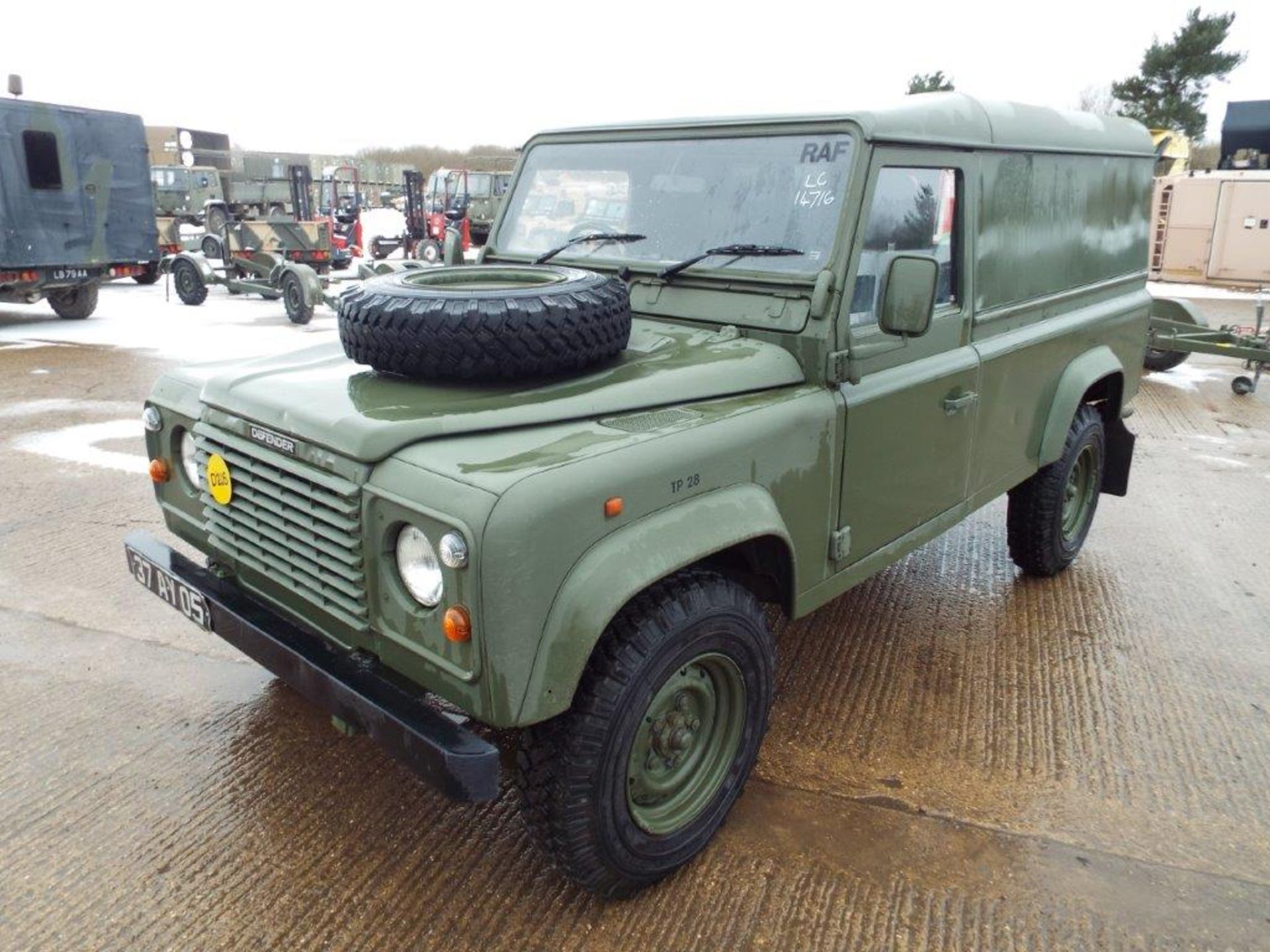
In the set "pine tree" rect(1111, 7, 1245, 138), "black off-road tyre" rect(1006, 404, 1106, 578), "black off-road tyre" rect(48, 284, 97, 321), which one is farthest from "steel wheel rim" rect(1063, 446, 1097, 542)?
"pine tree" rect(1111, 7, 1245, 138)

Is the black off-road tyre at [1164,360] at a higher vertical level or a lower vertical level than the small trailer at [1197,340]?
lower

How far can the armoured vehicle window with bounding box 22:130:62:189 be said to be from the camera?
11859 millimetres

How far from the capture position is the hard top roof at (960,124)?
3145mm

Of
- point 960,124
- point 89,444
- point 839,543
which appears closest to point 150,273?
point 89,444

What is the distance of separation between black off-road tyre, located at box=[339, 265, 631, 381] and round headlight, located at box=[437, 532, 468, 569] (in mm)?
652

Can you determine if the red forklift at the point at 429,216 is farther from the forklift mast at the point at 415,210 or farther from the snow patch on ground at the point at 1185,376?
the snow patch on ground at the point at 1185,376

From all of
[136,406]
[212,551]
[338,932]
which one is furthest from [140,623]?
[136,406]

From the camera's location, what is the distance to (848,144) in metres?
3.06

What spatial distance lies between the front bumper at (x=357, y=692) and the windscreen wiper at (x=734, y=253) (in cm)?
160

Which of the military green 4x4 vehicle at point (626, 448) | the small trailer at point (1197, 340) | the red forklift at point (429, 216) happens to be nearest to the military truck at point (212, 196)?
the red forklift at point (429, 216)

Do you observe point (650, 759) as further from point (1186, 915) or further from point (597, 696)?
point (1186, 915)

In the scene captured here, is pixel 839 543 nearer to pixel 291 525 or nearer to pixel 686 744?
pixel 686 744

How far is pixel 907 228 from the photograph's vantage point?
3.29m

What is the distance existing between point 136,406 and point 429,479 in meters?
6.94
